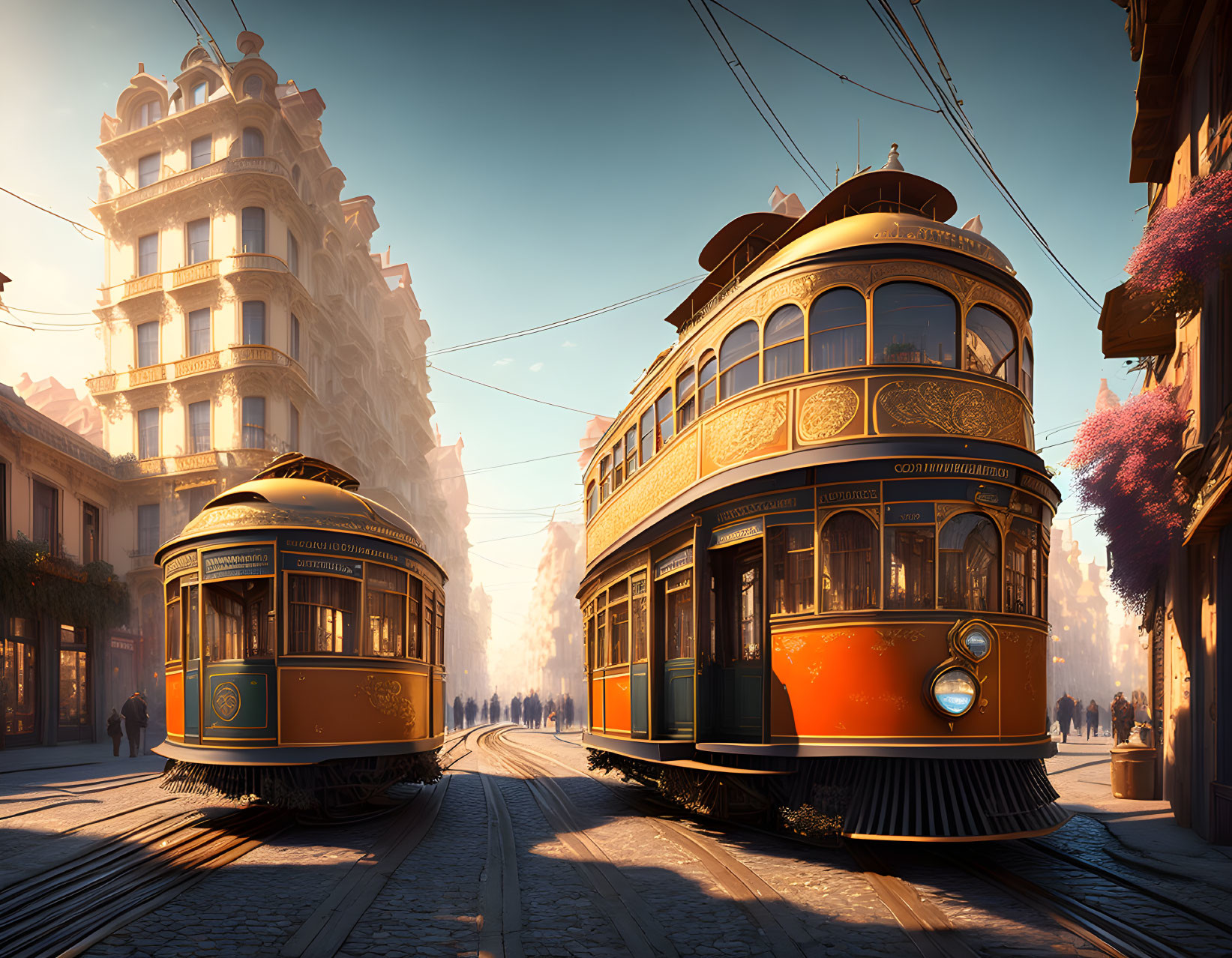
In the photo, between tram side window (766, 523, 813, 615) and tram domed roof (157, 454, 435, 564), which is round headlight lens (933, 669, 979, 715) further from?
tram domed roof (157, 454, 435, 564)

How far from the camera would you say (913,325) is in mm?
9242

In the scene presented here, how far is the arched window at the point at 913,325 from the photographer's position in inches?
361

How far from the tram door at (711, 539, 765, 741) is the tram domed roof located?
4.43m

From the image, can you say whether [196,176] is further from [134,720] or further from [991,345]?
[991,345]

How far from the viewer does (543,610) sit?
115 m

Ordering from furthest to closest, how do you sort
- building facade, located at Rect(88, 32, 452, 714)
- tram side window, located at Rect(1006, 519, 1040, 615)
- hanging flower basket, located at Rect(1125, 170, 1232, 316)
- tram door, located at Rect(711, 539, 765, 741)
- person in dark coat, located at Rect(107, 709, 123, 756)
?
building facade, located at Rect(88, 32, 452, 714)
person in dark coat, located at Rect(107, 709, 123, 756)
tram door, located at Rect(711, 539, 765, 741)
hanging flower basket, located at Rect(1125, 170, 1232, 316)
tram side window, located at Rect(1006, 519, 1040, 615)

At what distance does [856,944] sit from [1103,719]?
7030cm

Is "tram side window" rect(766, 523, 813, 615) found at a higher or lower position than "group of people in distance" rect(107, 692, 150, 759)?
higher

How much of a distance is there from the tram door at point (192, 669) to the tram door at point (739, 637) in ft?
20.5

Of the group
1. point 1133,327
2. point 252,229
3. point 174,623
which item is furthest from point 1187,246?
point 252,229

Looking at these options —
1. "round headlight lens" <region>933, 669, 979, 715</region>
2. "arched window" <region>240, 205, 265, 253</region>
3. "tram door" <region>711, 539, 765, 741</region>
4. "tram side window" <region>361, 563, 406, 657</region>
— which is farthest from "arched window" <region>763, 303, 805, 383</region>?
"arched window" <region>240, 205, 265, 253</region>

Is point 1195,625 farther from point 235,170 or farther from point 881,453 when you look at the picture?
point 235,170

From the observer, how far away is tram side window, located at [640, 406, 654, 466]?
1355 cm

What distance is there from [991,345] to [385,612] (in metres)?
8.03
